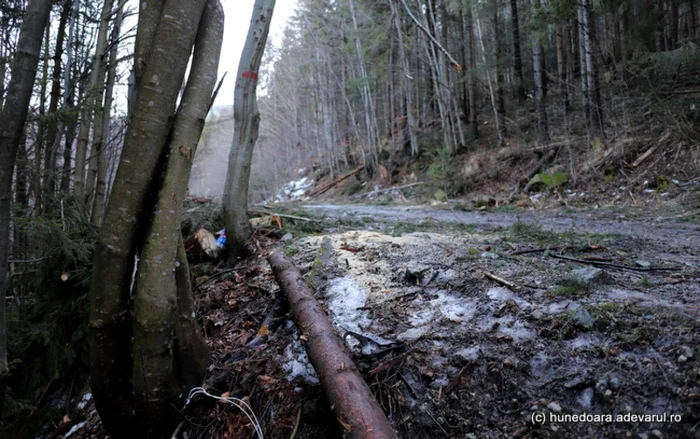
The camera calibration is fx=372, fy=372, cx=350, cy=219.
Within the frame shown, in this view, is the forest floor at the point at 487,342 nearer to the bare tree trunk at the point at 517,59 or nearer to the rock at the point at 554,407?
the rock at the point at 554,407

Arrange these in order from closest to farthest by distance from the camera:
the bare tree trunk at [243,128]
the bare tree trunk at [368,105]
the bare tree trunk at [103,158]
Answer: the bare tree trunk at [243,128] → the bare tree trunk at [103,158] → the bare tree trunk at [368,105]

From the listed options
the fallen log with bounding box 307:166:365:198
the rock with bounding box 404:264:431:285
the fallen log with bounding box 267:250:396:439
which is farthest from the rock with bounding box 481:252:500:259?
the fallen log with bounding box 307:166:365:198

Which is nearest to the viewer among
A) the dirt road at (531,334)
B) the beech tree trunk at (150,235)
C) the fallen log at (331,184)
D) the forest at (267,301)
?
the dirt road at (531,334)

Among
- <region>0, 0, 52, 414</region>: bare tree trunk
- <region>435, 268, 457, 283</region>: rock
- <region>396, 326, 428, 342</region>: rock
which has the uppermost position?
<region>0, 0, 52, 414</region>: bare tree trunk

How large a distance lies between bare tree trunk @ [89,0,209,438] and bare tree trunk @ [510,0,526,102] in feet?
46.8

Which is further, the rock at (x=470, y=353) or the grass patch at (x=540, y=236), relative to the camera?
the grass patch at (x=540, y=236)

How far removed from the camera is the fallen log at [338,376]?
1582 millimetres

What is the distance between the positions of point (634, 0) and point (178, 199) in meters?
14.0

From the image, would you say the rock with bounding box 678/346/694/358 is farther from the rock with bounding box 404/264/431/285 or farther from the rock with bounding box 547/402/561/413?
the rock with bounding box 404/264/431/285

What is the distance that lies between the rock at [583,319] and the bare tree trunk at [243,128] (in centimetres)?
367

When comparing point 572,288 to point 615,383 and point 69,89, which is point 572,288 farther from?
point 69,89

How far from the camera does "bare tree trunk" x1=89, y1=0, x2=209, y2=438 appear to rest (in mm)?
2176

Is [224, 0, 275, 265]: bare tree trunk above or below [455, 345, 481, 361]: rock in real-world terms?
above

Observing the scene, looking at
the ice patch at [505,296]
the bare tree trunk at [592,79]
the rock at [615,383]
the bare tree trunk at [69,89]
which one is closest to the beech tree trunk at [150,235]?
the ice patch at [505,296]
